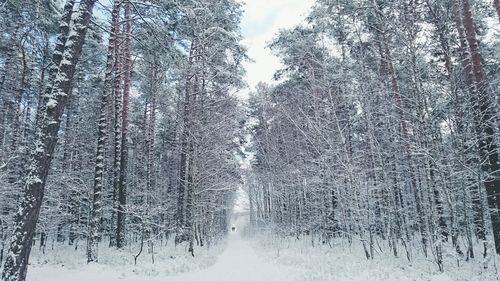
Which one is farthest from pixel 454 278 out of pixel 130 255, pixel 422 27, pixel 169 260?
pixel 130 255

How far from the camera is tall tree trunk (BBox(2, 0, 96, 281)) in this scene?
226 inches

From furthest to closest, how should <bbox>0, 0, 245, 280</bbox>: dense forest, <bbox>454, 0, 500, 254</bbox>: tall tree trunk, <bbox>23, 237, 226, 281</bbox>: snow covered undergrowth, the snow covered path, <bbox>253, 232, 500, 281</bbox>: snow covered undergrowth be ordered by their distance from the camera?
<bbox>454, 0, 500, 254</bbox>: tall tree trunk
<bbox>23, 237, 226, 281</bbox>: snow covered undergrowth
the snow covered path
<bbox>253, 232, 500, 281</bbox>: snow covered undergrowth
<bbox>0, 0, 245, 280</bbox>: dense forest

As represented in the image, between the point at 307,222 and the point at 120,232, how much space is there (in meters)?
13.9

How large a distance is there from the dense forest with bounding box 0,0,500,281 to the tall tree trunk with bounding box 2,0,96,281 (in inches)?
1.0

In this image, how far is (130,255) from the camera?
42.7 ft

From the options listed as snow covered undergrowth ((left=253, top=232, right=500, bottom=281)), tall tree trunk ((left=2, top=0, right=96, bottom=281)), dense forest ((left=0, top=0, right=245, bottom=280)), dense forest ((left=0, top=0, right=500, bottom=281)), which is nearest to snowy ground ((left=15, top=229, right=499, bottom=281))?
snow covered undergrowth ((left=253, top=232, right=500, bottom=281))

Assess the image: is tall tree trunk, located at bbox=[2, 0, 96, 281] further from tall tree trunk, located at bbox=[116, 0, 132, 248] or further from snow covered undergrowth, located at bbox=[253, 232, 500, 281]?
tall tree trunk, located at bbox=[116, 0, 132, 248]

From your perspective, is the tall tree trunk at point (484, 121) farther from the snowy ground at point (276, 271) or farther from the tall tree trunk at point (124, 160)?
the tall tree trunk at point (124, 160)

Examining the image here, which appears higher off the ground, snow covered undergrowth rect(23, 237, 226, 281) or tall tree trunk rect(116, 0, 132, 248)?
tall tree trunk rect(116, 0, 132, 248)

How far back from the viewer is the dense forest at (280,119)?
8.69m

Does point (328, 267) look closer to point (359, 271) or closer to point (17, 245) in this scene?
point (359, 271)

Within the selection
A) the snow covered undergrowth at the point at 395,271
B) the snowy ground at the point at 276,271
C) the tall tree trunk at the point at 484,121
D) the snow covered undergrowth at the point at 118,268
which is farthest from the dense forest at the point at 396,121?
the snow covered undergrowth at the point at 118,268

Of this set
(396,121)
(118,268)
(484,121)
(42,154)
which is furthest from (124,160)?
Answer: (484,121)

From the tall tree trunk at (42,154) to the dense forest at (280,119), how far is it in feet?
0.08
